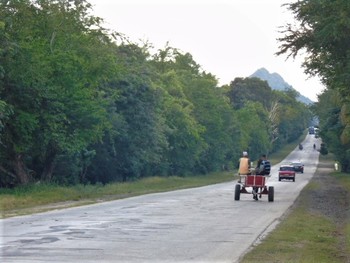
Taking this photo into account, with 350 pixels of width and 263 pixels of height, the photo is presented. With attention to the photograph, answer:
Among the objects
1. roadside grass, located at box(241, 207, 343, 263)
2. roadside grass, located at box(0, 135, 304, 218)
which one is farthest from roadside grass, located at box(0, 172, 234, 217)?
roadside grass, located at box(241, 207, 343, 263)

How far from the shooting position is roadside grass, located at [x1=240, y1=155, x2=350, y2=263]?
15.8m

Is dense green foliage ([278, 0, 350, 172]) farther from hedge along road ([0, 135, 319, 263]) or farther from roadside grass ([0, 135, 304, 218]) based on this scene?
roadside grass ([0, 135, 304, 218])

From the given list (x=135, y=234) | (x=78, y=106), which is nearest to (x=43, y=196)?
(x=78, y=106)

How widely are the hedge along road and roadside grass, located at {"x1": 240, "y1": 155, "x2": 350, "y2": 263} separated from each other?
403mm

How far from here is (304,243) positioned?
750 inches

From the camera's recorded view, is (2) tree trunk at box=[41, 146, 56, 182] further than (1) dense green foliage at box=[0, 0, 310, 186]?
Yes

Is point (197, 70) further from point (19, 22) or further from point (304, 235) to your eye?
point (304, 235)

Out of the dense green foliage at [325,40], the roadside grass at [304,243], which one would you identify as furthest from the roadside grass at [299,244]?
the dense green foliage at [325,40]

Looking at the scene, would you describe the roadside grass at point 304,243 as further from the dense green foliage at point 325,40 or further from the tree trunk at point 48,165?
the tree trunk at point 48,165

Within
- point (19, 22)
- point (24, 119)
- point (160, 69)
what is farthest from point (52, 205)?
point (160, 69)

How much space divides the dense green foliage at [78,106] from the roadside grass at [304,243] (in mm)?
13924

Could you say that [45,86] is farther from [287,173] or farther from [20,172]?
[287,173]

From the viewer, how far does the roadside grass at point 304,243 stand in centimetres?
1579

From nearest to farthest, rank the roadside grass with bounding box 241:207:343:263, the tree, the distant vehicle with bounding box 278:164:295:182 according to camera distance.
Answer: the roadside grass with bounding box 241:207:343:263
the tree
the distant vehicle with bounding box 278:164:295:182
